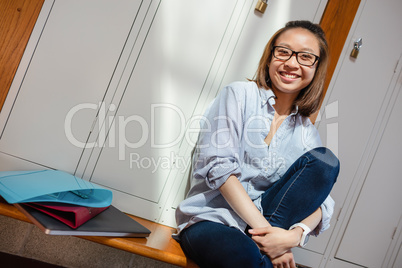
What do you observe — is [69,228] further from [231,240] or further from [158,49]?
[158,49]

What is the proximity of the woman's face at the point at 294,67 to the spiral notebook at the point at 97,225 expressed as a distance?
852 mm

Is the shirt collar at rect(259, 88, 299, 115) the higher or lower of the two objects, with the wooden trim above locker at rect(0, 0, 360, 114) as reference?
higher

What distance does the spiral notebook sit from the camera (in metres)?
1.11

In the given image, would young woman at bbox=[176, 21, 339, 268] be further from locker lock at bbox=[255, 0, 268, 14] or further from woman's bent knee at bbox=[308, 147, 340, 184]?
locker lock at bbox=[255, 0, 268, 14]

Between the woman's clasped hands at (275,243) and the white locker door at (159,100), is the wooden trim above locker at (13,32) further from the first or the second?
the woman's clasped hands at (275,243)

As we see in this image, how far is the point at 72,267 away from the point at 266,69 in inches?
50.6

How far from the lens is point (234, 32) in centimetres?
174

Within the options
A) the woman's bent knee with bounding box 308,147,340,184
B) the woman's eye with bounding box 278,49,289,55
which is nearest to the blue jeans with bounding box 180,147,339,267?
the woman's bent knee with bounding box 308,147,340,184

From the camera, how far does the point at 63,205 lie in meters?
1.19

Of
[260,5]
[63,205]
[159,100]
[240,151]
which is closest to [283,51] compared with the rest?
[260,5]

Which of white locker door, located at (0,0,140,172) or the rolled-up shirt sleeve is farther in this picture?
white locker door, located at (0,0,140,172)

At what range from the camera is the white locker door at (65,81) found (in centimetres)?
153

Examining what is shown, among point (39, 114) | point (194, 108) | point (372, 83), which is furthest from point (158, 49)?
point (372, 83)
